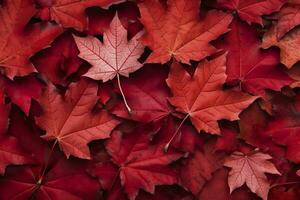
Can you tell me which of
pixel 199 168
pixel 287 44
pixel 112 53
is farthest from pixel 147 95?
pixel 287 44

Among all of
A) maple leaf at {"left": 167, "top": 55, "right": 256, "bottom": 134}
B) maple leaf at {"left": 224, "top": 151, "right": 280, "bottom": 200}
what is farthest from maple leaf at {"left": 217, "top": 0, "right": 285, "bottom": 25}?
maple leaf at {"left": 224, "top": 151, "right": 280, "bottom": 200}

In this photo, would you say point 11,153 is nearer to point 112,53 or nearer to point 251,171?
point 112,53

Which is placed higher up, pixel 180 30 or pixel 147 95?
pixel 180 30

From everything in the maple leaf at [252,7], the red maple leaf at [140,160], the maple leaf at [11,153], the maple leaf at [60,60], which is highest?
the maple leaf at [252,7]

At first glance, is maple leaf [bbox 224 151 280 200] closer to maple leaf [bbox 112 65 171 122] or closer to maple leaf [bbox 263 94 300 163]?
maple leaf [bbox 263 94 300 163]

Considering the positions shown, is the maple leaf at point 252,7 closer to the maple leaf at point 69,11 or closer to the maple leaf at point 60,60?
the maple leaf at point 69,11

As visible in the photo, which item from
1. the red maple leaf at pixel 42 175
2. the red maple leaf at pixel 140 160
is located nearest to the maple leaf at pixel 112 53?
the red maple leaf at pixel 140 160
